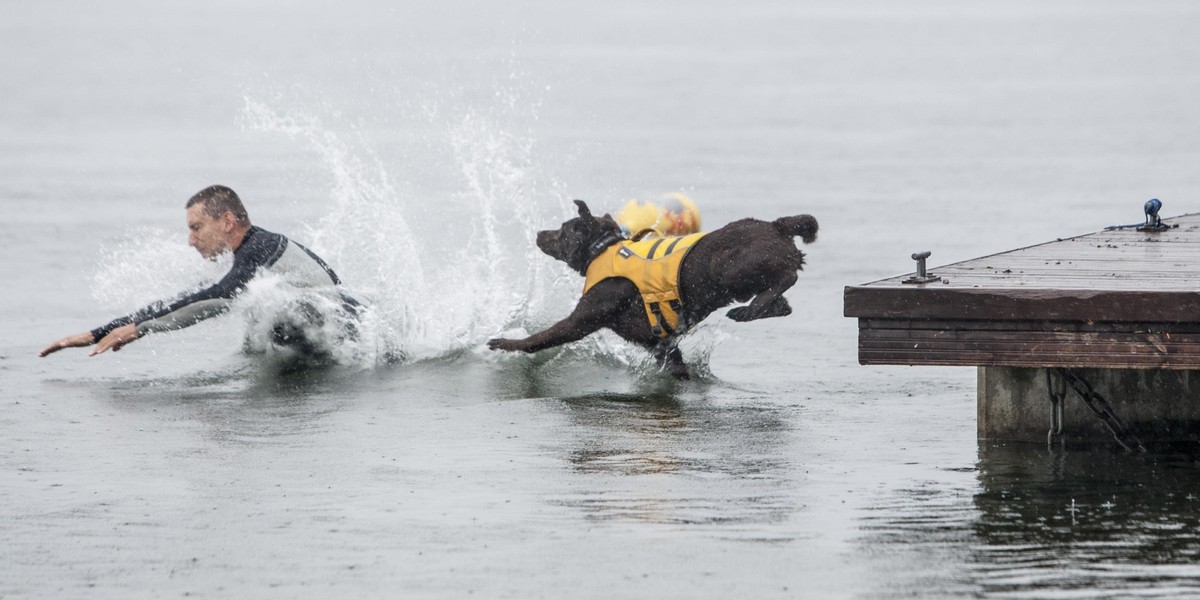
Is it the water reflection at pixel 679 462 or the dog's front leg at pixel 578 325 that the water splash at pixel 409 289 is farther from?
the water reflection at pixel 679 462

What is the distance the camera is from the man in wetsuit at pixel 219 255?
1037cm

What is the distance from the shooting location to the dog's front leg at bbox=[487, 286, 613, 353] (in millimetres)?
10180

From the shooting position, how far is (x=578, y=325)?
1018 cm

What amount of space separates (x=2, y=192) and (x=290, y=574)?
14101 millimetres

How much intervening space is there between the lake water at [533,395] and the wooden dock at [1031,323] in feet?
1.61

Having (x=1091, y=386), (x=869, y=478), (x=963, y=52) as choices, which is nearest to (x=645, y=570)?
(x=869, y=478)

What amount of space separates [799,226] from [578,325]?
129 centimetres

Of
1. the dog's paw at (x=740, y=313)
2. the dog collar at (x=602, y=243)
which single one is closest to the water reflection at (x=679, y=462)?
the dog's paw at (x=740, y=313)

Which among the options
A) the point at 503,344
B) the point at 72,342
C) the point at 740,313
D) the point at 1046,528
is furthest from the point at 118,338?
the point at 1046,528

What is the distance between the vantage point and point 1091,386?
7895 millimetres

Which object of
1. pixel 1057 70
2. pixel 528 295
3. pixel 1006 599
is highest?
pixel 1057 70

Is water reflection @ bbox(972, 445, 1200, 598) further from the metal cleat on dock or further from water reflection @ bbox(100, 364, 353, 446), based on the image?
water reflection @ bbox(100, 364, 353, 446)

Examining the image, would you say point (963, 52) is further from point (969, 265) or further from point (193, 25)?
point (969, 265)

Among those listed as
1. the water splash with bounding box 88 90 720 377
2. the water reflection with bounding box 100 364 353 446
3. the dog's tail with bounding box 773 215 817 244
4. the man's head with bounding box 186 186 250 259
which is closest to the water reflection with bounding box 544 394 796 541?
the dog's tail with bounding box 773 215 817 244
